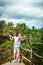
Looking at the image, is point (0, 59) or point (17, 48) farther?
point (0, 59)

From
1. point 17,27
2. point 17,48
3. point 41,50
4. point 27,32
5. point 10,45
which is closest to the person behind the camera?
point 17,48

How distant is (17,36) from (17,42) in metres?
0.17

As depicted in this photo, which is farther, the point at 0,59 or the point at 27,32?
the point at 27,32

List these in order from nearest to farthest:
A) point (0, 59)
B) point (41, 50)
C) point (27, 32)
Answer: point (0, 59) → point (41, 50) → point (27, 32)

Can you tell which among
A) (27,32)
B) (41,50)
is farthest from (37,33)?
(41,50)

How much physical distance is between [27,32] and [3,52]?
2709 millimetres

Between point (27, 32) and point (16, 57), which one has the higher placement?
point (27, 32)

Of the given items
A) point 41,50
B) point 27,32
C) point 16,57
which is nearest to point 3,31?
point 27,32

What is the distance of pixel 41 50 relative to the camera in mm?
14180

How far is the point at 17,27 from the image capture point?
17219mm

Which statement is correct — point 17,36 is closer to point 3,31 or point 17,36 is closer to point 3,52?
point 3,52

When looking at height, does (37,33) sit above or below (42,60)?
above

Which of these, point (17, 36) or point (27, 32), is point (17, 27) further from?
point (17, 36)

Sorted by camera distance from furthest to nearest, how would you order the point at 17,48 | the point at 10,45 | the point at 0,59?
the point at 10,45, the point at 0,59, the point at 17,48
